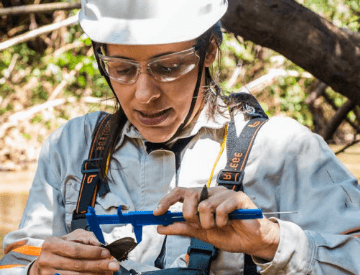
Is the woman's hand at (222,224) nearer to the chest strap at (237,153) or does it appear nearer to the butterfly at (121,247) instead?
the butterfly at (121,247)

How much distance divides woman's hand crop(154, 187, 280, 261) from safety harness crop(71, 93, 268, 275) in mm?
194

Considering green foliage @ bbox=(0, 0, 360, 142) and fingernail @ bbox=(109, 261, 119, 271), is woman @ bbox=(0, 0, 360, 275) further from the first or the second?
green foliage @ bbox=(0, 0, 360, 142)

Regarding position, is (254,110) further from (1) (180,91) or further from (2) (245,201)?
(2) (245,201)

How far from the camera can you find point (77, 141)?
2.51m

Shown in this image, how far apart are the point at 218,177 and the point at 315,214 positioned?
36 cm

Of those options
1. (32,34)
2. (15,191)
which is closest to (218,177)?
(32,34)

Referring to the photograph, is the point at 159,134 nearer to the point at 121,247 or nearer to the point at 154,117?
the point at 154,117

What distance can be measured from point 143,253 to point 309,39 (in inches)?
68.0

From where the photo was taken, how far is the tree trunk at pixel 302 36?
3342 mm

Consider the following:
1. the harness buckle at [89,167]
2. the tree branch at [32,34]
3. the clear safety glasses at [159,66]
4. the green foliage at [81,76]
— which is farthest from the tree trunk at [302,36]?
the green foliage at [81,76]

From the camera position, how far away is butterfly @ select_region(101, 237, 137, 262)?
6.41ft

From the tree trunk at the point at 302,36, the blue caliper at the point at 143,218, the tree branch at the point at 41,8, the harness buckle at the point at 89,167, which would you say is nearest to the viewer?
the blue caliper at the point at 143,218

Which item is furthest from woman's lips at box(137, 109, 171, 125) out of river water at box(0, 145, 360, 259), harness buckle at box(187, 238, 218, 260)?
river water at box(0, 145, 360, 259)

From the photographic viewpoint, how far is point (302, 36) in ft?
11.2
